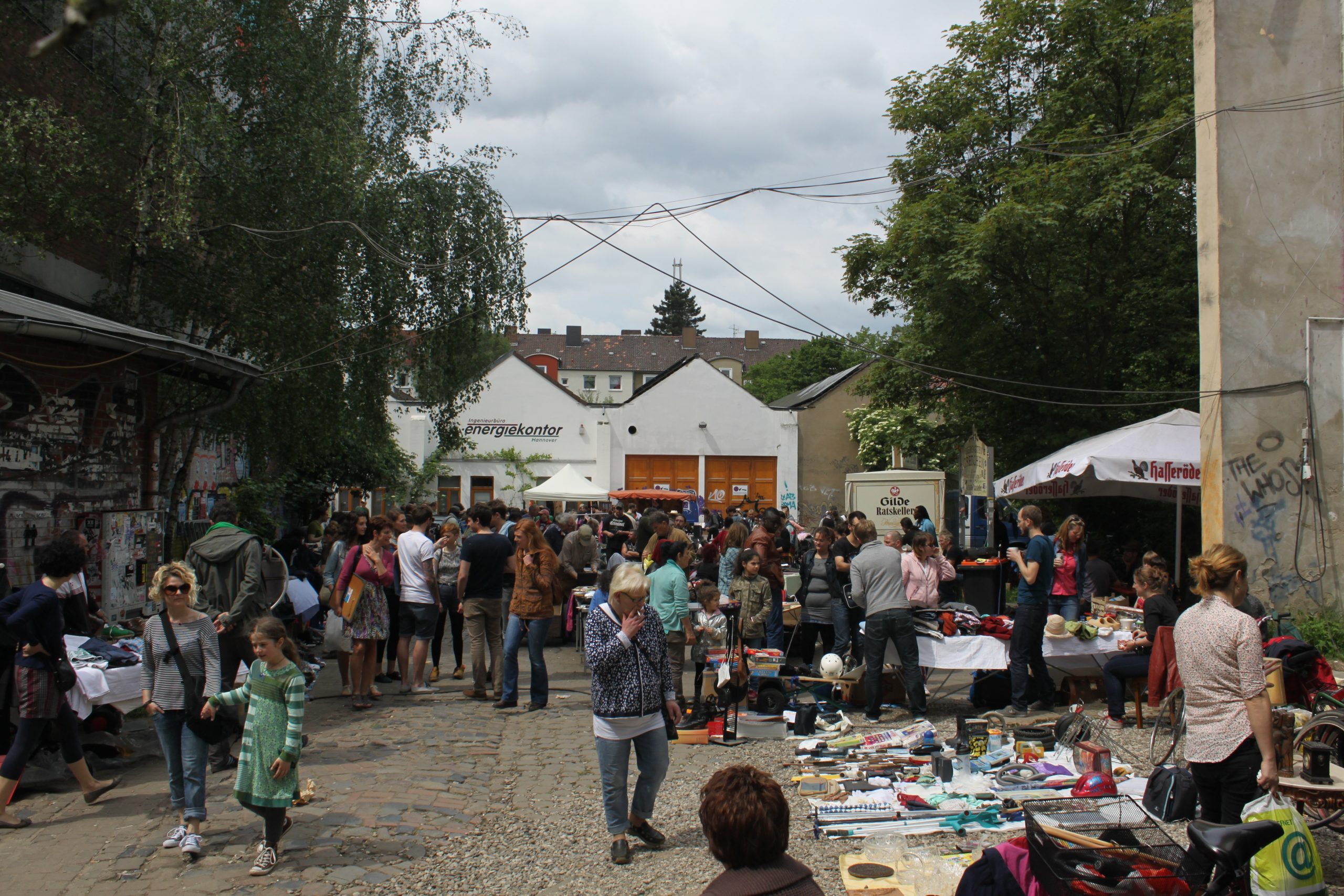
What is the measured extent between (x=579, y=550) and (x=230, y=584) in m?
4.93

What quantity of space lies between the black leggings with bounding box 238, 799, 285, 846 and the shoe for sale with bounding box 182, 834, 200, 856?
409 millimetres

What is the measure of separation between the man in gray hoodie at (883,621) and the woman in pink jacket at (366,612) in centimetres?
454

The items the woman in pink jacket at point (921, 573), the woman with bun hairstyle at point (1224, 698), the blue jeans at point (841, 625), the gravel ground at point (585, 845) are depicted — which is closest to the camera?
the woman with bun hairstyle at point (1224, 698)

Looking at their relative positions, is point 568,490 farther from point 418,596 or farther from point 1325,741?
point 1325,741

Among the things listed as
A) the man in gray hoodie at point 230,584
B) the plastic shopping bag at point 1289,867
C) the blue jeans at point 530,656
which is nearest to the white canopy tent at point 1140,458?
the blue jeans at point 530,656

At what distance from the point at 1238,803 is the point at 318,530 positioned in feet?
42.3

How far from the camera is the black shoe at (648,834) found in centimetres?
574

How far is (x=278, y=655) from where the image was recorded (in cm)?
530

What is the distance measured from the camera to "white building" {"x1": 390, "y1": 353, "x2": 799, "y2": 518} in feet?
129

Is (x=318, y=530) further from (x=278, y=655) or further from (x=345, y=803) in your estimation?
(x=278, y=655)

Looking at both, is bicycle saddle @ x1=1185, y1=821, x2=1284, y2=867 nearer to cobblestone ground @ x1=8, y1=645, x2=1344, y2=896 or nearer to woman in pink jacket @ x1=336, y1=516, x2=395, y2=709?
cobblestone ground @ x1=8, y1=645, x2=1344, y2=896

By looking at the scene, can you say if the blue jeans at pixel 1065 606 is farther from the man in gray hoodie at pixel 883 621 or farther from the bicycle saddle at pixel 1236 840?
the bicycle saddle at pixel 1236 840

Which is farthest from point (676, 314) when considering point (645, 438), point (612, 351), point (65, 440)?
point (65, 440)

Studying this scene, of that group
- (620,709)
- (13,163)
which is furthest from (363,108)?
(620,709)
